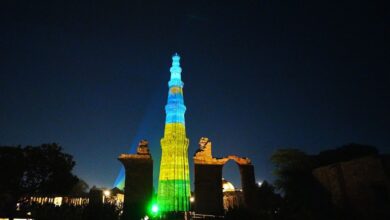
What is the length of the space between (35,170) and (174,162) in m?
14.3

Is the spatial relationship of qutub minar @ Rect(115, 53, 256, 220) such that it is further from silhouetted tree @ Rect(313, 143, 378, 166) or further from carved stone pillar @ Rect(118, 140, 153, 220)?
silhouetted tree @ Rect(313, 143, 378, 166)

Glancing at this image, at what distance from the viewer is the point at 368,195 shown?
1522 cm

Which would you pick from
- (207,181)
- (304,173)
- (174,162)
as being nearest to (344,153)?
(304,173)

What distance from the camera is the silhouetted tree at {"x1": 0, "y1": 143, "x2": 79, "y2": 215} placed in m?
22.2

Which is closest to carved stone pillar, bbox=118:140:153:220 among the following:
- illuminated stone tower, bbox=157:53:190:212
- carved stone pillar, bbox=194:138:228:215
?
carved stone pillar, bbox=194:138:228:215

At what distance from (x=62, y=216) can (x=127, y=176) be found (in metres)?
4.17

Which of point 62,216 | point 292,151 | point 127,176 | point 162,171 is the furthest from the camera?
point 162,171

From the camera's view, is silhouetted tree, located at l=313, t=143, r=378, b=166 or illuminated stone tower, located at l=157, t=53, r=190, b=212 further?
illuminated stone tower, located at l=157, t=53, r=190, b=212

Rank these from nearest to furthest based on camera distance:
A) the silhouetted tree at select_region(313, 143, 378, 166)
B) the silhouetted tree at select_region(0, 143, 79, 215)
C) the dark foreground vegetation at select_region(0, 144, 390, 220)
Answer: the dark foreground vegetation at select_region(0, 144, 390, 220) → the silhouetted tree at select_region(0, 143, 79, 215) → the silhouetted tree at select_region(313, 143, 378, 166)

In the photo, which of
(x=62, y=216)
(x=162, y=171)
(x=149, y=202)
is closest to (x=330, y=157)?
(x=162, y=171)

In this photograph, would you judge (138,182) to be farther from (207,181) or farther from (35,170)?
(35,170)

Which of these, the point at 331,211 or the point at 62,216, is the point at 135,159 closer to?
the point at 62,216

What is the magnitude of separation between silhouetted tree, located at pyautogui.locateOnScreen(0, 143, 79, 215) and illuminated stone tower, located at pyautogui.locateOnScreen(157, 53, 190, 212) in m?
10.5

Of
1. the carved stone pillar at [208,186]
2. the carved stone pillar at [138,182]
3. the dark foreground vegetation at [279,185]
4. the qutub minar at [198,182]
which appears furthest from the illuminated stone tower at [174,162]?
the carved stone pillar at [138,182]
